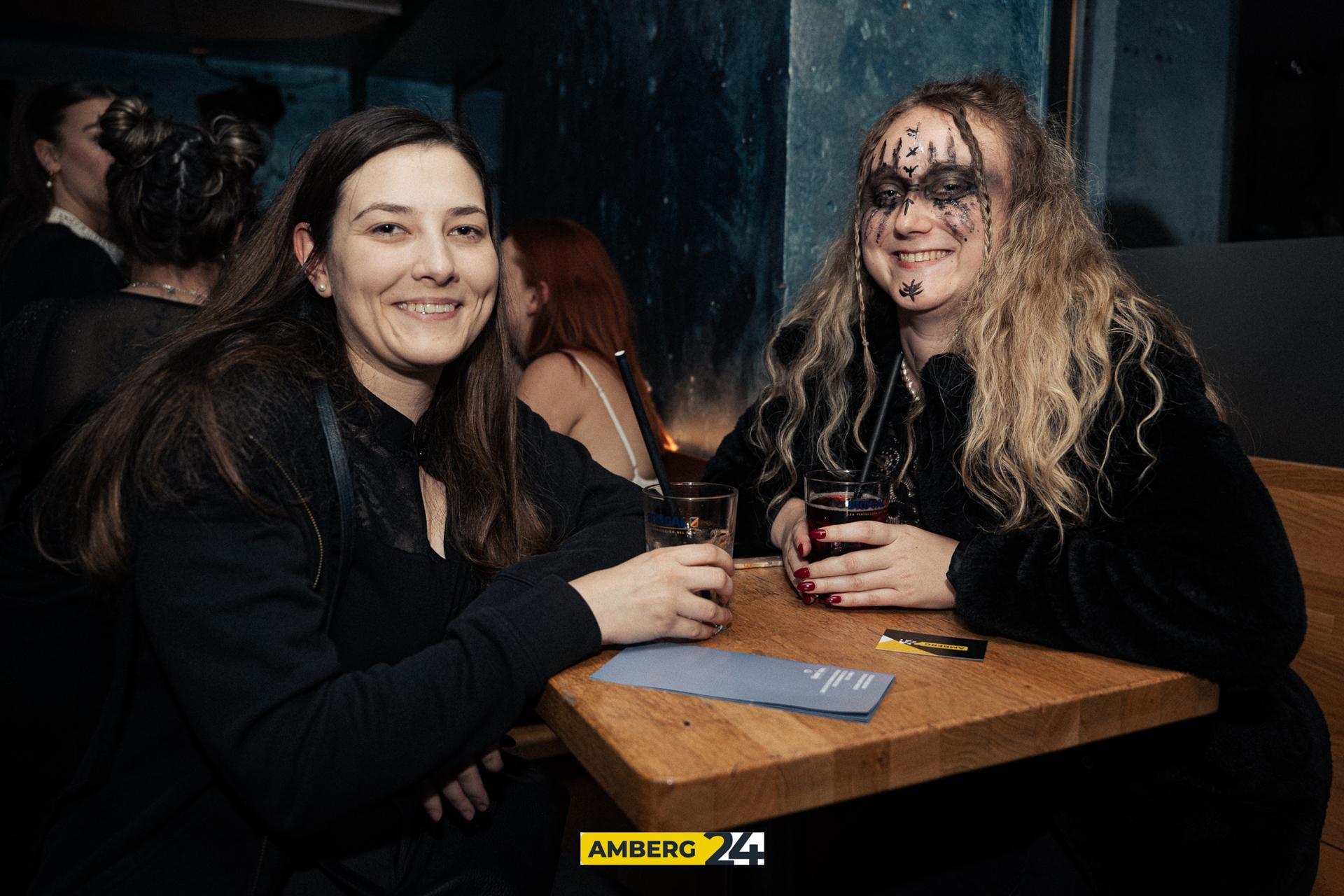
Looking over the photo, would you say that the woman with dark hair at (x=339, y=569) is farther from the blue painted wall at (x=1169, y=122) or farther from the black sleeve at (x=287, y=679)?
the blue painted wall at (x=1169, y=122)

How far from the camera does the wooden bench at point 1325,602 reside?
157 cm

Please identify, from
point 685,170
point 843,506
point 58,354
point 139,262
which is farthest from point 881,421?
point 685,170

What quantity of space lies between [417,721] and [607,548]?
521 mm

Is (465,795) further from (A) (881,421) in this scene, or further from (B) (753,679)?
(A) (881,421)

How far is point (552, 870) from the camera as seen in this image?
141 centimetres

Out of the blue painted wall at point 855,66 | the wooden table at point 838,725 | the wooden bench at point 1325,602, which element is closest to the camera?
the wooden table at point 838,725

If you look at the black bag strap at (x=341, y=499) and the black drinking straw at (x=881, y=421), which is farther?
the black drinking straw at (x=881, y=421)

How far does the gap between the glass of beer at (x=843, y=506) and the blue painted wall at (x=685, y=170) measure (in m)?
1.44

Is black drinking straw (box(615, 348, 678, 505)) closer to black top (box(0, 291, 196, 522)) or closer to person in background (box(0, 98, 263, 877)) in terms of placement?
person in background (box(0, 98, 263, 877))

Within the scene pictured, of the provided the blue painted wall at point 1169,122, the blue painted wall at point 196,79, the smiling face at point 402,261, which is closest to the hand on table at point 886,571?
the smiling face at point 402,261

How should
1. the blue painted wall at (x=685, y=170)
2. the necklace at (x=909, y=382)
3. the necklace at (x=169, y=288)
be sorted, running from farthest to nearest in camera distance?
the blue painted wall at (x=685, y=170) → the necklace at (x=169, y=288) → the necklace at (x=909, y=382)

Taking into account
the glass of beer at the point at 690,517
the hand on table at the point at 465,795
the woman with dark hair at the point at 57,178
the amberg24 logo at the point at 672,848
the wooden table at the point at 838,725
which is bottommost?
the hand on table at the point at 465,795

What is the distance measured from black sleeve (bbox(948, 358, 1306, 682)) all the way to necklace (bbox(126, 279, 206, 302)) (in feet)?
6.19

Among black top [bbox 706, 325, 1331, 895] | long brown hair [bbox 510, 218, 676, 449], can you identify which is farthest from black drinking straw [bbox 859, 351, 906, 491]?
long brown hair [bbox 510, 218, 676, 449]
